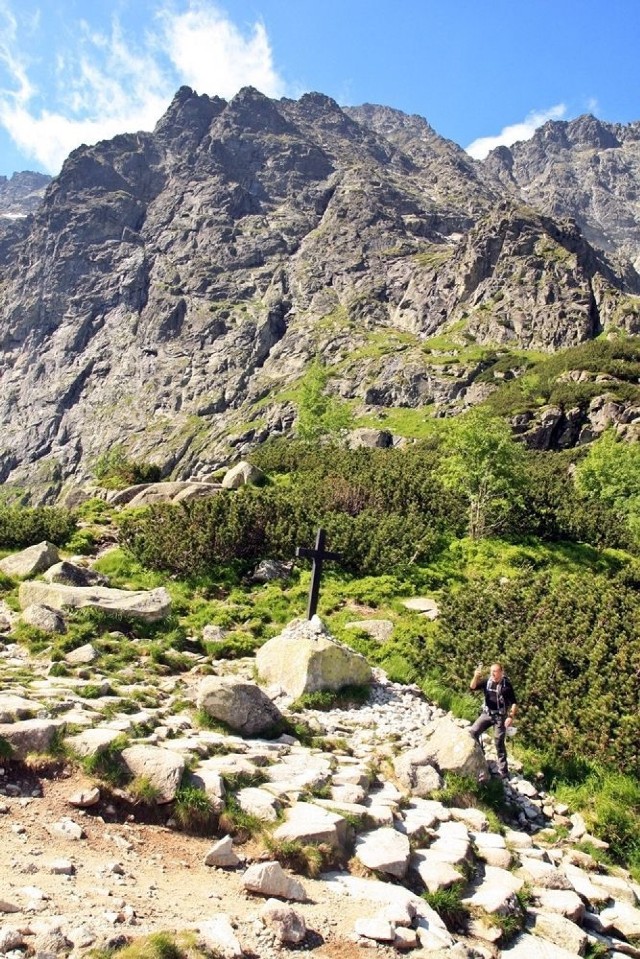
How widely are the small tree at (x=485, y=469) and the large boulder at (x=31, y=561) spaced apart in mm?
15694

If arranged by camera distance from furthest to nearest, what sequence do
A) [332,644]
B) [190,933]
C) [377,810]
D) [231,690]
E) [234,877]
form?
1. [332,644]
2. [231,690]
3. [377,810]
4. [234,877]
5. [190,933]

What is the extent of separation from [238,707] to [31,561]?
35.7 feet

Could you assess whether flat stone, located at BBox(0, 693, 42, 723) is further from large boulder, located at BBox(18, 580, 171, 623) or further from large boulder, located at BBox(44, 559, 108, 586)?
large boulder, located at BBox(44, 559, 108, 586)

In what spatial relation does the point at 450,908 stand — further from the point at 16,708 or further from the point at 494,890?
the point at 16,708

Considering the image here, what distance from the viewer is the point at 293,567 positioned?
68.1 feet

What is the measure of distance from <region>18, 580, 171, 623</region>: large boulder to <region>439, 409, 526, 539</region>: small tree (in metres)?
14.0

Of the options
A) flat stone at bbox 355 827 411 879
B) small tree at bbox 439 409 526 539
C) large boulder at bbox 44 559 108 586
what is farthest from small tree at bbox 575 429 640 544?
flat stone at bbox 355 827 411 879

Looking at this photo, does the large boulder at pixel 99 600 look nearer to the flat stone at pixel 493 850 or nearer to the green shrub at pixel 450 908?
the flat stone at pixel 493 850

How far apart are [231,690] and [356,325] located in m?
169

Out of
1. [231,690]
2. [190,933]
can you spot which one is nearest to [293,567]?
[231,690]

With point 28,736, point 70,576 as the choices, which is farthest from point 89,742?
point 70,576

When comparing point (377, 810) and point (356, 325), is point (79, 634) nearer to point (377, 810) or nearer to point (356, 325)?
point (377, 810)

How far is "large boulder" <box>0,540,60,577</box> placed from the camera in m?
18.0

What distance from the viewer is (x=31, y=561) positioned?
18.3m
